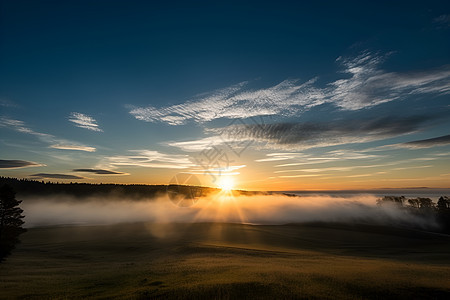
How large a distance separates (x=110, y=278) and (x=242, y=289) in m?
16.9

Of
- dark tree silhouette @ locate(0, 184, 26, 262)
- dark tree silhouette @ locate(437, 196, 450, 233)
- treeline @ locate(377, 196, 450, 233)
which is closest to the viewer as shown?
dark tree silhouette @ locate(0, 184, 26, 262)

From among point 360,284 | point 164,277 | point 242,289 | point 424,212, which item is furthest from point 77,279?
point 424,212

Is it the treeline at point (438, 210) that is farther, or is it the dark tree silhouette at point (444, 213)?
the treeline at point (438, 210)

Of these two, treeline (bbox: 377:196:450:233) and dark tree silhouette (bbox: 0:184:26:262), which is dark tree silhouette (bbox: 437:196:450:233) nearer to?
treeline (bbox: 377:196:450:233)

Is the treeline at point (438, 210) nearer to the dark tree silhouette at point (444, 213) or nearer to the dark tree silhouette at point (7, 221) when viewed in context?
the dark tree silhouette at point (444, 213)

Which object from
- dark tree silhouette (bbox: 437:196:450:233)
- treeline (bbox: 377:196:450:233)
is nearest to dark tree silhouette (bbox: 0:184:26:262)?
treeline (bbox: 377:196:450:233)

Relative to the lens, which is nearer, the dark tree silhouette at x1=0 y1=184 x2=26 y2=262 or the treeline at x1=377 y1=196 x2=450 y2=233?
the dark tree silhouette at x1=0 y1=184 x2=26 y2=262

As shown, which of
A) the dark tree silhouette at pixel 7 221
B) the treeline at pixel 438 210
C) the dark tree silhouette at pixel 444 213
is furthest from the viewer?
the treeline at pixel 438 210

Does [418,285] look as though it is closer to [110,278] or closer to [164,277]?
[164,277]

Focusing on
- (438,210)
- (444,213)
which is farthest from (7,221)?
(438,210)

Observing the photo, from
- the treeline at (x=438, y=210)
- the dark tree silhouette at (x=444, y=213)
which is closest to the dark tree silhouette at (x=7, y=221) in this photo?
the treeline at (x=438, y=210)

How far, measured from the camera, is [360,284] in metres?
21.1

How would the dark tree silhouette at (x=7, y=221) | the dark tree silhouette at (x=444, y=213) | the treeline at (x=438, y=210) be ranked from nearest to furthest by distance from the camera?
the dark tree silhouette at (x=7, y=221) → the dark tree silhouette at (x=444, y=213) → the treeline at (x=438, y=210)

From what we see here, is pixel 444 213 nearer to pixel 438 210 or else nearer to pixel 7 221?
pixel 438 210
